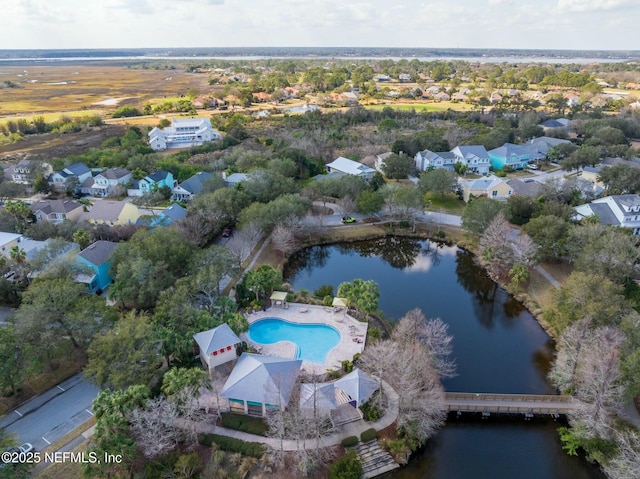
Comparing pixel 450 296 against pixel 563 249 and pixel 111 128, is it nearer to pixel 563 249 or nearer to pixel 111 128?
pixel 563 249

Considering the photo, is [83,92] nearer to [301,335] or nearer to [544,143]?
[544,143]

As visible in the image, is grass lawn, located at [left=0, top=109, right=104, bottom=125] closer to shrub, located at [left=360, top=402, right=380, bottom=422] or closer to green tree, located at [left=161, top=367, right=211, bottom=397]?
green tree, located at [left=161, top=367, right=211, bottom=397]

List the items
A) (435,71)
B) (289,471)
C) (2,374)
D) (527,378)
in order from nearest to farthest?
(289,471)
(2,374)
(527,378)
(435,71)

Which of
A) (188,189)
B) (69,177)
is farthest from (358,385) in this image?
(69,177)

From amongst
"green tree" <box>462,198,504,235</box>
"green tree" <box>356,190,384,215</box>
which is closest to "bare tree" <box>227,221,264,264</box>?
"green tree" <box>356,190,384,215</box>

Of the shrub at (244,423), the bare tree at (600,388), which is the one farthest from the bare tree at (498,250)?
the shrub at (244,423)

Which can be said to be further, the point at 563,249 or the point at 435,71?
the point at 435,71

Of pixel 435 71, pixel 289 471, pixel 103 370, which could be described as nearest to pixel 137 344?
pixel 103 370
